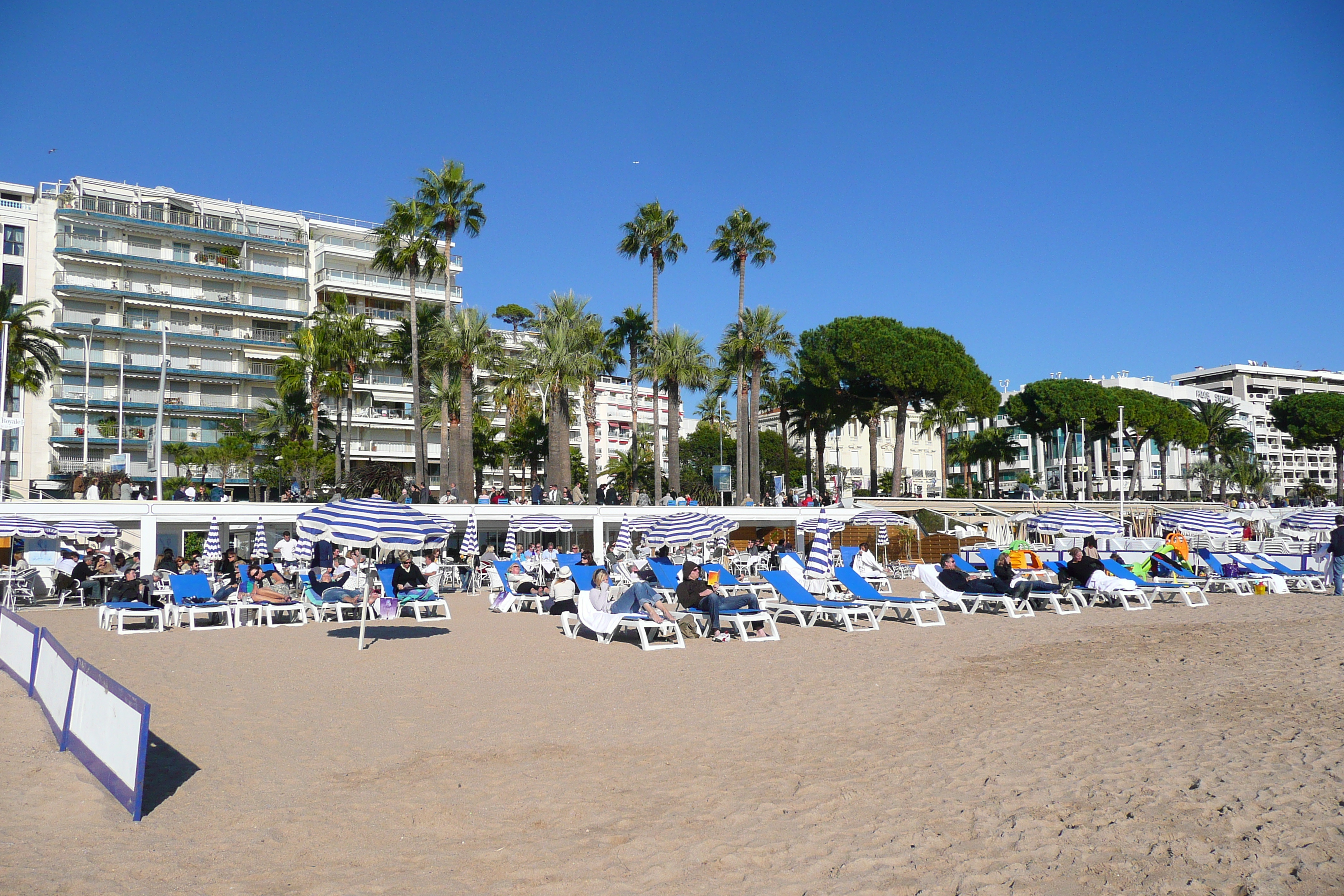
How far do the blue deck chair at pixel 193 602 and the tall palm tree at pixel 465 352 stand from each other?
2005 cm

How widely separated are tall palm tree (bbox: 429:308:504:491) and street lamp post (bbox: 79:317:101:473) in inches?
776

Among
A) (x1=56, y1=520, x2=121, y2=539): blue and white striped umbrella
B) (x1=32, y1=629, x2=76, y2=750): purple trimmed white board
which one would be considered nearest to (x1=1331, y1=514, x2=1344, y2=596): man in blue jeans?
(x1=32, y1=629, x2=76, y2=750): purple trimmed white board

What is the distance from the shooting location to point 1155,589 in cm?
1648

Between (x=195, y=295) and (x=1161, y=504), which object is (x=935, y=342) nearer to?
(x=1161, y=504)

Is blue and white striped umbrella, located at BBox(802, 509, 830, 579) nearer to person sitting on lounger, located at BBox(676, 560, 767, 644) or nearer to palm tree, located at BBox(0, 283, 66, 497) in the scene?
person sitting on lounger, located at BBox(676, 560, 767, 644)

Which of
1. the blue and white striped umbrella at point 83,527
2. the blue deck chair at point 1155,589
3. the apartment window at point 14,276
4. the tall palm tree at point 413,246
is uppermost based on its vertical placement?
the apartment window at point 14,276

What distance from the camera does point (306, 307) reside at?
5891cm

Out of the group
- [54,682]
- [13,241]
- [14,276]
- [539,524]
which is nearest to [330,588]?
[54,682]

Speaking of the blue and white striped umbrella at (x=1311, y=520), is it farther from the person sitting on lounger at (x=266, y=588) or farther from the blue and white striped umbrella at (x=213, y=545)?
the blue and white striped umbrella at (x=213, y=545)

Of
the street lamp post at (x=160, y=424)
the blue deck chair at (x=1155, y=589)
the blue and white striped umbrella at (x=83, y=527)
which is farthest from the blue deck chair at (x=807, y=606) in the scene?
the street lamp post at (x=160, y=424)

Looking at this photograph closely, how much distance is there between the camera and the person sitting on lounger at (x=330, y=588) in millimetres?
15500

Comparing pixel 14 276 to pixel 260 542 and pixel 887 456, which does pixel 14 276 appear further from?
pixel 887 456

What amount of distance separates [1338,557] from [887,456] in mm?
74268

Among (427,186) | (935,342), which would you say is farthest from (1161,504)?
(427,186)
